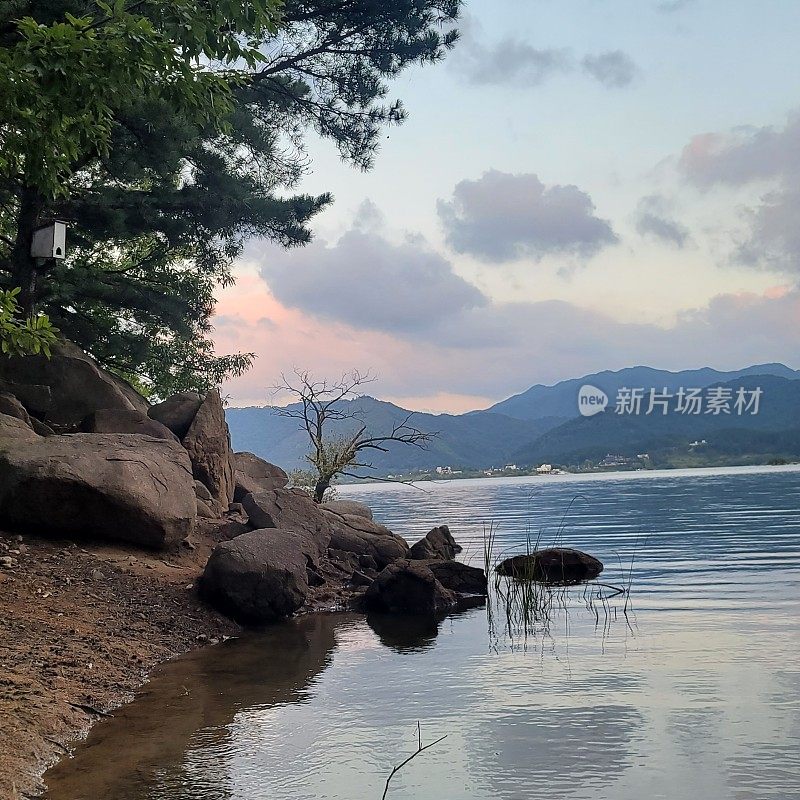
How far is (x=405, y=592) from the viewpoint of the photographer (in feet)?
47.5

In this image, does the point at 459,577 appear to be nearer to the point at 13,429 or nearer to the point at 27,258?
the point at 13,429

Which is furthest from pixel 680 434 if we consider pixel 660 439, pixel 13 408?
pixel 13 408

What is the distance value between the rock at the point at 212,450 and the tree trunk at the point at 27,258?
3.74m

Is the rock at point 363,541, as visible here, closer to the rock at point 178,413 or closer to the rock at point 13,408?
the rock at point 178,413

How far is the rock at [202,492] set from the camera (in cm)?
1679

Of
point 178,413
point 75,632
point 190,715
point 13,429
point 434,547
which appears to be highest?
point 178,413

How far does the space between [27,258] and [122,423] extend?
3.62 meters

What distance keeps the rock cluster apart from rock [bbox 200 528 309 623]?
19 mm

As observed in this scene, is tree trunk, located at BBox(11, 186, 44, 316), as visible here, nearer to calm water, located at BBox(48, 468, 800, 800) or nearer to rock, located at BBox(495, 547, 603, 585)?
calm water, located at BBox(48, 468, 800, 800)

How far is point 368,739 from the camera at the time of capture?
7258 millimetres

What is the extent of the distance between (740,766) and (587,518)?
33.1 metres

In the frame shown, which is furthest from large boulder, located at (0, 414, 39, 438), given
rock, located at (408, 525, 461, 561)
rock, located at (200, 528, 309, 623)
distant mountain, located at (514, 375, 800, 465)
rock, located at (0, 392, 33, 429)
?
distant mountain, located at (514, 375, 800, 465)

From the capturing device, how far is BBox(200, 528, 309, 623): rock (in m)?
12.4

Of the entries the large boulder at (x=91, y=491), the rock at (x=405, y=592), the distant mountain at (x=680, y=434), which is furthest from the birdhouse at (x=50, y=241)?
the distant mountain at (x=680, y=434)
